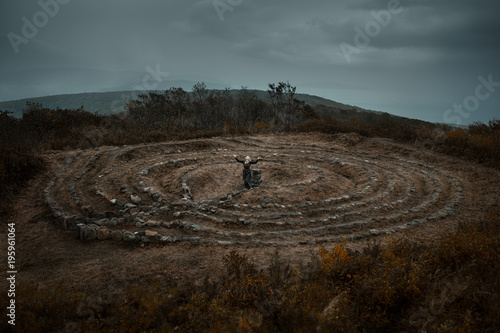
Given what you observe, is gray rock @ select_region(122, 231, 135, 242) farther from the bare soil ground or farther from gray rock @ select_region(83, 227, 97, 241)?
gray rock @ select_region(83, 227, 97, 241)

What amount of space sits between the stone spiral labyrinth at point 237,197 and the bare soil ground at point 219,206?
5 cm

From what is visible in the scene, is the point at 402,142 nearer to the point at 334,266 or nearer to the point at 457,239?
the point at 457,239

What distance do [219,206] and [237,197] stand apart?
1.06 meters

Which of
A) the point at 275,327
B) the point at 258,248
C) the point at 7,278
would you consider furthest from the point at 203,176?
the point at 275,327

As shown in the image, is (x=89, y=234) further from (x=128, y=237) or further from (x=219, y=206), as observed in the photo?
(x=219, y=206)

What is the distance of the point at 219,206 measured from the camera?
9.90m

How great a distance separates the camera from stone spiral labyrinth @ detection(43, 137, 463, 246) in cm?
805

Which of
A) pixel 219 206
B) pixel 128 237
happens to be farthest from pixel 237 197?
pixel 128 237

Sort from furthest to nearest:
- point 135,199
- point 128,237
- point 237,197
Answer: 1. point 237,197
2. point 135,199
3. point 128,237

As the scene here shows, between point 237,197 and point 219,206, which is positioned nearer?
point 219,206

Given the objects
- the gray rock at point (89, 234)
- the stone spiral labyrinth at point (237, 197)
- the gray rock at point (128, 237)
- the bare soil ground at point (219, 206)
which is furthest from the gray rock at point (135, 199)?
the gray rock at point (128, 237)

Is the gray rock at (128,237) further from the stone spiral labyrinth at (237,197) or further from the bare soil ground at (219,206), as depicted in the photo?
the bare soil ground at (219,206)

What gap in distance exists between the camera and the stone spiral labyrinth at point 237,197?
8.05 metres

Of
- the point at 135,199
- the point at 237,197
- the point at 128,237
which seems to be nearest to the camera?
the point at 128,237
